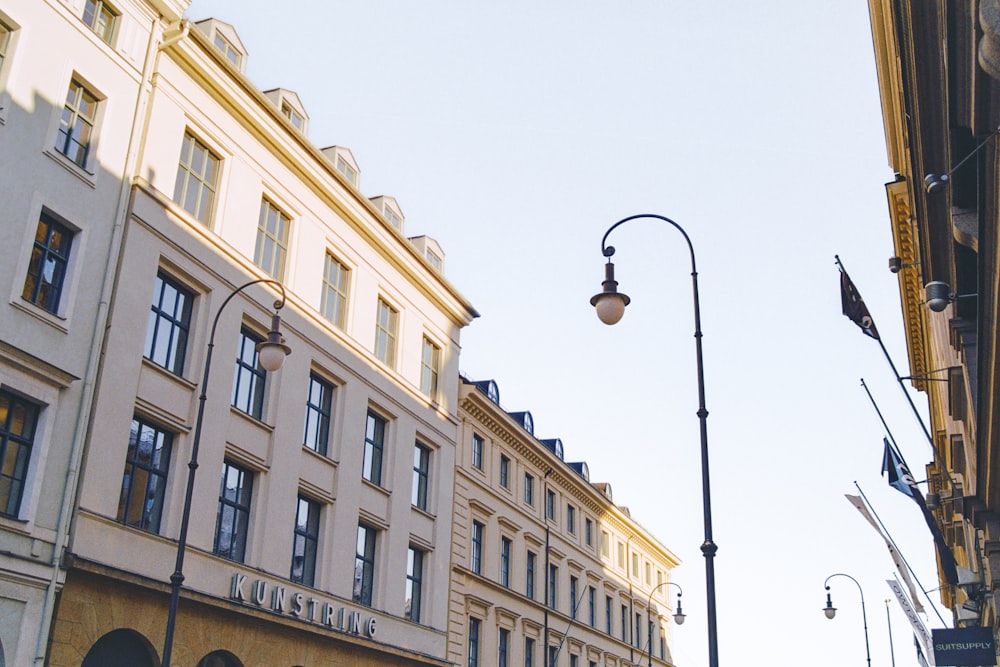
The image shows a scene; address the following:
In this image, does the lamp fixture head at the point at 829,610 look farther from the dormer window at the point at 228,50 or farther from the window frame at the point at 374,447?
the dormer window at the point at 228,50

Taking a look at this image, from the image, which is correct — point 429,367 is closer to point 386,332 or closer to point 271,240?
point 386,332

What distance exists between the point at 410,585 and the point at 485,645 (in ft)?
22.8

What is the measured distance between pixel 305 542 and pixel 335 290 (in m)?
8.34

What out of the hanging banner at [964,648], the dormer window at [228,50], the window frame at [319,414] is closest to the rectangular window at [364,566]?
the window frame at [319,414]

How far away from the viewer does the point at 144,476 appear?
77.5 ft

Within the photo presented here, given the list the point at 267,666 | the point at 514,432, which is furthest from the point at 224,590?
the point at 514,432

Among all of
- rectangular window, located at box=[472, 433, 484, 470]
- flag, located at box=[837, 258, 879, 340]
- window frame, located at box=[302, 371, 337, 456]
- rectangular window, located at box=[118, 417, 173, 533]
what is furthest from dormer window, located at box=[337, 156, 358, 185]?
flag, located at box=[837, 258, 879, 340]

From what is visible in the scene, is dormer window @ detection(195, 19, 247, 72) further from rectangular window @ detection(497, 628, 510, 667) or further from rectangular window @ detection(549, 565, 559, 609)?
rectangular window @ detection(549, 565, 559, 609)

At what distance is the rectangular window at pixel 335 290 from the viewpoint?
32.4 m

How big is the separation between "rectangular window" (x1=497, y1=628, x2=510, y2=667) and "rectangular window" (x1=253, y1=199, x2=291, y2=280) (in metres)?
19.6

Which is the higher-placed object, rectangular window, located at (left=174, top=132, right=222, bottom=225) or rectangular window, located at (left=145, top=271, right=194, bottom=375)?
rectangular window, located at (left=174, top=132, right=222, bottom=225)

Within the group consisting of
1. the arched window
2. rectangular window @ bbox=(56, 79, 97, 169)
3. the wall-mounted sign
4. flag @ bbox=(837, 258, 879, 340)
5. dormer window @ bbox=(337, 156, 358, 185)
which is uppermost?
dormer window @ bbox=(337, 156, 358, 185)

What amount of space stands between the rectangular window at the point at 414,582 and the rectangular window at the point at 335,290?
8.45m

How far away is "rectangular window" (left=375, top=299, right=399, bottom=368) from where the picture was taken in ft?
116
